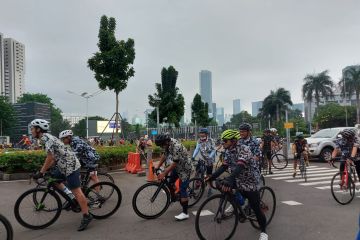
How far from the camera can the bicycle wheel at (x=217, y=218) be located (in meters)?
5.25

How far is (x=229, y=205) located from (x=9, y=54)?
11406 cm

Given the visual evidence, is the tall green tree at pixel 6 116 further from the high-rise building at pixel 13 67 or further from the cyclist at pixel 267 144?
the cyclist at pixel 267 144

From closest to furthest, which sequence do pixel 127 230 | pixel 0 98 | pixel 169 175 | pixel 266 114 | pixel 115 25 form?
pixel 127 230
pixel 169 175
pixel 115 25
pixel 0 98
pixel 266 114

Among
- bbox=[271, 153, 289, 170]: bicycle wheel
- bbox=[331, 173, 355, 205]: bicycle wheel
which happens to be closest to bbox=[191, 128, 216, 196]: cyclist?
bbox=[331, 173, 355, 205]: bicycle wheel

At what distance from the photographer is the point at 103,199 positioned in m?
7.10

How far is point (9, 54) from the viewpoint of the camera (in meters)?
105

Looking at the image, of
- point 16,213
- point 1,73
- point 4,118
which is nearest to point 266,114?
point 4,118

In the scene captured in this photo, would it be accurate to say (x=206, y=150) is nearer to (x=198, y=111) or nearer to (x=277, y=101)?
(x=198, y=111)

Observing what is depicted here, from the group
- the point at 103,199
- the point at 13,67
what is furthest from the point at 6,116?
the point at 103,199

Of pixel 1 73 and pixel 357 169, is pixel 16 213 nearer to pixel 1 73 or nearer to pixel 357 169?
pixel 357 169

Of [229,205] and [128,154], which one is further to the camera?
[128,154]

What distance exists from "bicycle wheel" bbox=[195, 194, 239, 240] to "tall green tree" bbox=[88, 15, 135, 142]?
45.6ft

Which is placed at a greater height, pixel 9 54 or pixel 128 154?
pixel 9 54

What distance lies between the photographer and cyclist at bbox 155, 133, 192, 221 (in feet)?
22.2
